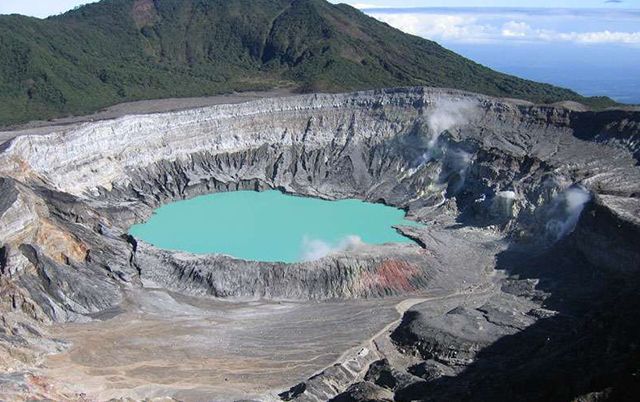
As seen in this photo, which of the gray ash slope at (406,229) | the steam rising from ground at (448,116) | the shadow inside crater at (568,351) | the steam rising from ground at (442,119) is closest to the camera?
the shadow inside crater at (568,351)

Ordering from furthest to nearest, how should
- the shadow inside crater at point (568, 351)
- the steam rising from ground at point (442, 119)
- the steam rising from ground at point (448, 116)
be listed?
1. the steam rising from ground at point (448, 116)
2. the steam rising from ground at point (442, 119)
3. the shadow inside crater at point (568, 351)

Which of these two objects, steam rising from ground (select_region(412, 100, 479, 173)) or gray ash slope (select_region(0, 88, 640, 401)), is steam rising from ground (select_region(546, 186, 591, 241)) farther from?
steam rising from ground (select_region(412, 100, 479, 173))

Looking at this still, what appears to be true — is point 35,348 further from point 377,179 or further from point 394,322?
point 377,179

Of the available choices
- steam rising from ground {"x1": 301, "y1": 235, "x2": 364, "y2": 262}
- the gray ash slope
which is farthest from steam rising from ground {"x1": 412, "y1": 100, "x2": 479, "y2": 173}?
steam rising from ground {"x1": 301, "y1": 235, "x2": 364, "y2": 262}

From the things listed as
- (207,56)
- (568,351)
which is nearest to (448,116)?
(568,351)

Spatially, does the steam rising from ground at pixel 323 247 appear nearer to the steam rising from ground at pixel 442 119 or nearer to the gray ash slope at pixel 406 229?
the gray ash slope at pixel 406 229

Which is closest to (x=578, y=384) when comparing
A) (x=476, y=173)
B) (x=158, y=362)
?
(x=158, y=362)

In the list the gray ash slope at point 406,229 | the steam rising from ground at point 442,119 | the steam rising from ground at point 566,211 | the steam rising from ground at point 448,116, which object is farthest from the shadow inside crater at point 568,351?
the steam rising from ground at point 448,116
